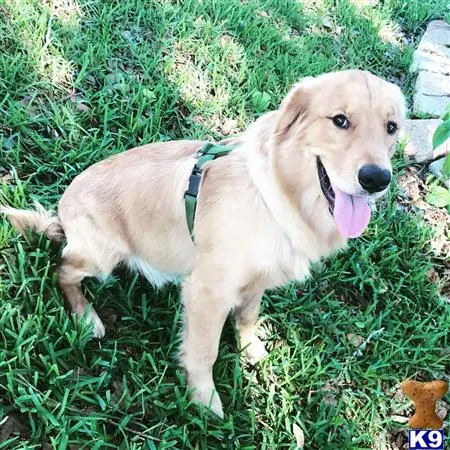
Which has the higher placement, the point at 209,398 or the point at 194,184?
the point at 194,184

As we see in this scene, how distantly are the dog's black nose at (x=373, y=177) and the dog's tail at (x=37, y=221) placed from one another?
1.69 m

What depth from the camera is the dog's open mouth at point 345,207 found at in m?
2.10

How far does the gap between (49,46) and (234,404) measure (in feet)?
9.47

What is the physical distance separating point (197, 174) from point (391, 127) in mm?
868

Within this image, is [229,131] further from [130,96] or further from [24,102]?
[24,102]

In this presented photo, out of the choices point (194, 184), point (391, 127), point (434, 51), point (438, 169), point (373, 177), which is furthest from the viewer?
point (434, 51)

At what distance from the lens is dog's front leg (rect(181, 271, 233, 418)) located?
7.67ft

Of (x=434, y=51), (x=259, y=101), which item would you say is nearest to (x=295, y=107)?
(x=259, y=101)

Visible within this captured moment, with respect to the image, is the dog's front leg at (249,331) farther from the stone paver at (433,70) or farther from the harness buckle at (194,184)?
the stone paver at (433,70)

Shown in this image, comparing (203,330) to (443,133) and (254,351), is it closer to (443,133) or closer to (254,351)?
(254,351)

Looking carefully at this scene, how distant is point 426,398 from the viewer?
282cm

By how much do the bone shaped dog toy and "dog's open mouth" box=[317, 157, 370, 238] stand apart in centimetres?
117

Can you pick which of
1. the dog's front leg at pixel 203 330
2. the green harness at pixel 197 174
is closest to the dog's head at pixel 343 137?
the green harness at pixel 197 174

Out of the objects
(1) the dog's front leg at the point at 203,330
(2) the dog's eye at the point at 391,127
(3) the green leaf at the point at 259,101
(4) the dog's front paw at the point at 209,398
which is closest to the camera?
(2) the dog's eye at the point at 391,127
